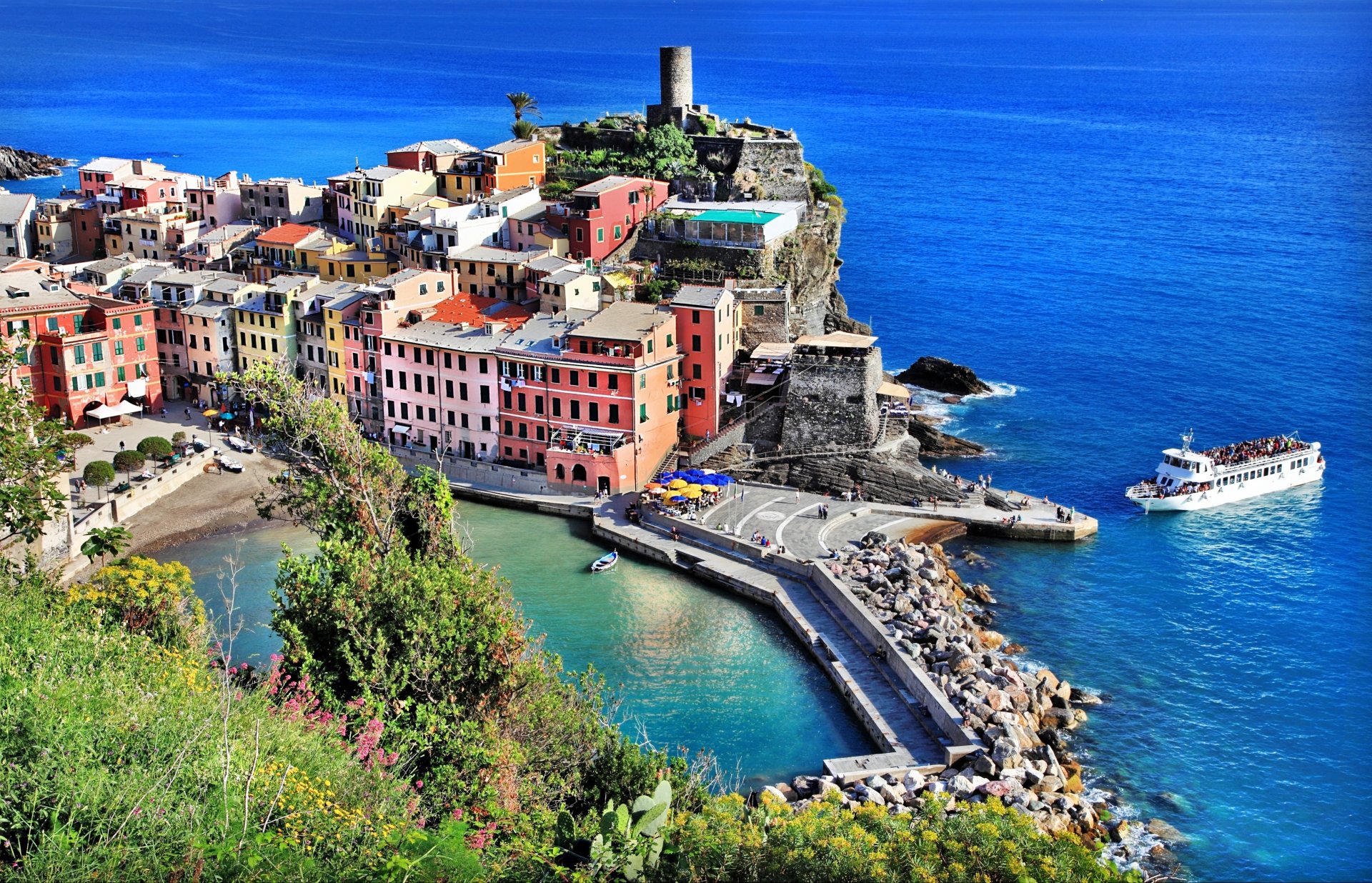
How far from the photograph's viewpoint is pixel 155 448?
51125 millimetres

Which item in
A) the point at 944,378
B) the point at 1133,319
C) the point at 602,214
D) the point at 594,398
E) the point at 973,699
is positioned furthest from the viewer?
the point at 1133,319

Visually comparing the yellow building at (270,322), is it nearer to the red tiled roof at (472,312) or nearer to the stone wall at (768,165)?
the red tiled roof at (472,312)

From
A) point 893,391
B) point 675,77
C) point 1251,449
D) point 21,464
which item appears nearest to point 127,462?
point 21,464

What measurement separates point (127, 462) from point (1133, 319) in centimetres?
5566

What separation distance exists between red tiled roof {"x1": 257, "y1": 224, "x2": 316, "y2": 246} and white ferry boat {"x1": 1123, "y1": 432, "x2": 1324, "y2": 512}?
129ft

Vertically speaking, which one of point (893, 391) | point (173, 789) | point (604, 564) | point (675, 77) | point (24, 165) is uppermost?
point (675, 77)

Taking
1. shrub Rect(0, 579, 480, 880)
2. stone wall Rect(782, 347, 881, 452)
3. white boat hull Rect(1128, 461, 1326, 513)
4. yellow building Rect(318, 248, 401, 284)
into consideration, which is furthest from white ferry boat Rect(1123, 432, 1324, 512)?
shrub Rect(0, 579, 480, 880)

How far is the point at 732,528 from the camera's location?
152 feet

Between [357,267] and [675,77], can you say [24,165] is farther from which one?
[675,77]

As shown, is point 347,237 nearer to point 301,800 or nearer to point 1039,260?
point 1039,260

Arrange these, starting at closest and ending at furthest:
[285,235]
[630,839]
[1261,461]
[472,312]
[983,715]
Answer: [630,839]
[983,715]
[1261,461]
[472,312]
[285,235]

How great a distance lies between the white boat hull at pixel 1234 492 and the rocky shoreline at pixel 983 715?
10887mm

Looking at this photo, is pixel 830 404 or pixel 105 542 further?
pixel 830 404

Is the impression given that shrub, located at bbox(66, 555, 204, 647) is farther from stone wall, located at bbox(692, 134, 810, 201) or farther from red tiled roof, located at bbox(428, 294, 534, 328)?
stone wall, located at bbox(692, 134, 810, 201)
